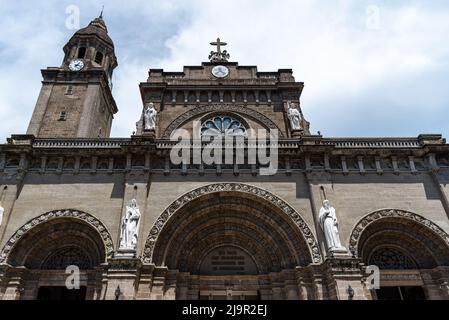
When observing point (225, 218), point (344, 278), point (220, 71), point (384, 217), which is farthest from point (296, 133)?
point (344, 278)

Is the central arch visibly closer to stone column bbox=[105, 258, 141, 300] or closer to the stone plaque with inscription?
the stone plaque with inscription

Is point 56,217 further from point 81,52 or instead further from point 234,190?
point 81,52

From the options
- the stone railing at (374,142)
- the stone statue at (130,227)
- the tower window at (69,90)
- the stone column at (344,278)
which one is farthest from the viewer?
the tower window at (69,90)

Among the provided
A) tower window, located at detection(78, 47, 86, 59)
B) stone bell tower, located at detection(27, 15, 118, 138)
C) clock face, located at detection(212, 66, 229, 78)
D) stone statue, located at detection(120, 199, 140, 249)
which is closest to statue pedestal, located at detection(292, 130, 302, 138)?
clock face, located at detection(212, 66, 229, 78)

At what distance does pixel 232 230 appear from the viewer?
18.7 metres

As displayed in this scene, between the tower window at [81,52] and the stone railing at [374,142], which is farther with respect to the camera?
the tower window at [81,52]

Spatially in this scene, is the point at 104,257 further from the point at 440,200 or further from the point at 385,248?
the point at 440,200

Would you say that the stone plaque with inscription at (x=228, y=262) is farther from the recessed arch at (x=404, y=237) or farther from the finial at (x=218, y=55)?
the finial at (x=218, y=55)

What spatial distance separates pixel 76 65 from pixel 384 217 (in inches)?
1148

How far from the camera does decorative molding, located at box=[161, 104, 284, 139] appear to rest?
80.0 feet

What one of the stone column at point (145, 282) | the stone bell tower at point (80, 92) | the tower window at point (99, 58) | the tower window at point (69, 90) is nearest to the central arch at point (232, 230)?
the stone column at point (145, 282)

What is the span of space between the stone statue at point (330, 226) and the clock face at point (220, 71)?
15436 millimetres

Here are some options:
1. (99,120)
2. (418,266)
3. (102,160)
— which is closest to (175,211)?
(102,160)

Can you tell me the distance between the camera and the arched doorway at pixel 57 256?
53.1 ft
